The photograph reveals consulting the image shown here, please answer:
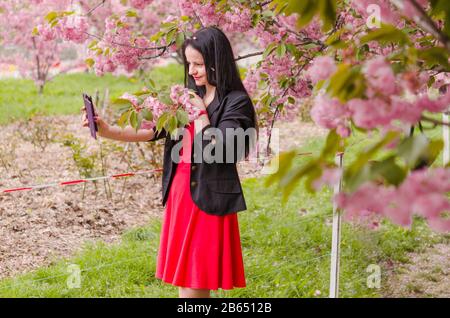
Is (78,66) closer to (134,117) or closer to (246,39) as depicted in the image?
(246,39)

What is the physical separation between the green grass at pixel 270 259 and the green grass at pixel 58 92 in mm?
3553

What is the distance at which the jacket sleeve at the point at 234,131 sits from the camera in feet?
8.39

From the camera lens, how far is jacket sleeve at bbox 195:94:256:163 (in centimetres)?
256

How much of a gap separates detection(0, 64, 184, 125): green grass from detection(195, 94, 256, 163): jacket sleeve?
5.13 metres

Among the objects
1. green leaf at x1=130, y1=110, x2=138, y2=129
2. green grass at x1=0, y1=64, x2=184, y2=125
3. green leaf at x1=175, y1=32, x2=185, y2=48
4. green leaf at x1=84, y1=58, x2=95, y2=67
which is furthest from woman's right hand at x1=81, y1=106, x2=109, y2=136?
green grass at x1=0, y1=64, x2=184, y2=125

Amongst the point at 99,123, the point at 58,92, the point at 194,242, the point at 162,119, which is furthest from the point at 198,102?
the point at 58,92

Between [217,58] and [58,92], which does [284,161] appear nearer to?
[217,58]

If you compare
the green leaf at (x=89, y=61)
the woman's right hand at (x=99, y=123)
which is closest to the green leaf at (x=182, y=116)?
the woman's right hand at (x=99, y=123)

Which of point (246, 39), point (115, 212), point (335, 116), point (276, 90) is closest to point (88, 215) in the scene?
point (115, 212)

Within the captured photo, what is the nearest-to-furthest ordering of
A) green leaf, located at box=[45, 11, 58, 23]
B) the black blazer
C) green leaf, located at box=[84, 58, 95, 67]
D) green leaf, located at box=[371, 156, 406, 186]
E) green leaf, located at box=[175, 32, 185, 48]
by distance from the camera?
green leaf, located at box=[371, 156, 406, 186] → the black blazer → green leaf, located at box=[175, 32, 185, 48] → green leaf, located at box=[45, 11, 58, 23] → green leaf, located at box=[84, 58, 95, 67]

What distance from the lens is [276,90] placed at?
3795mm

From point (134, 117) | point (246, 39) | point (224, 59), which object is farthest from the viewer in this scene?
point (246, 39)

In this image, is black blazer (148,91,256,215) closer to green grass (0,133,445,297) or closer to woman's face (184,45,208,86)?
woman's face (184,45,208,86)

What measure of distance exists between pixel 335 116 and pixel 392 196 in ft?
0.94
